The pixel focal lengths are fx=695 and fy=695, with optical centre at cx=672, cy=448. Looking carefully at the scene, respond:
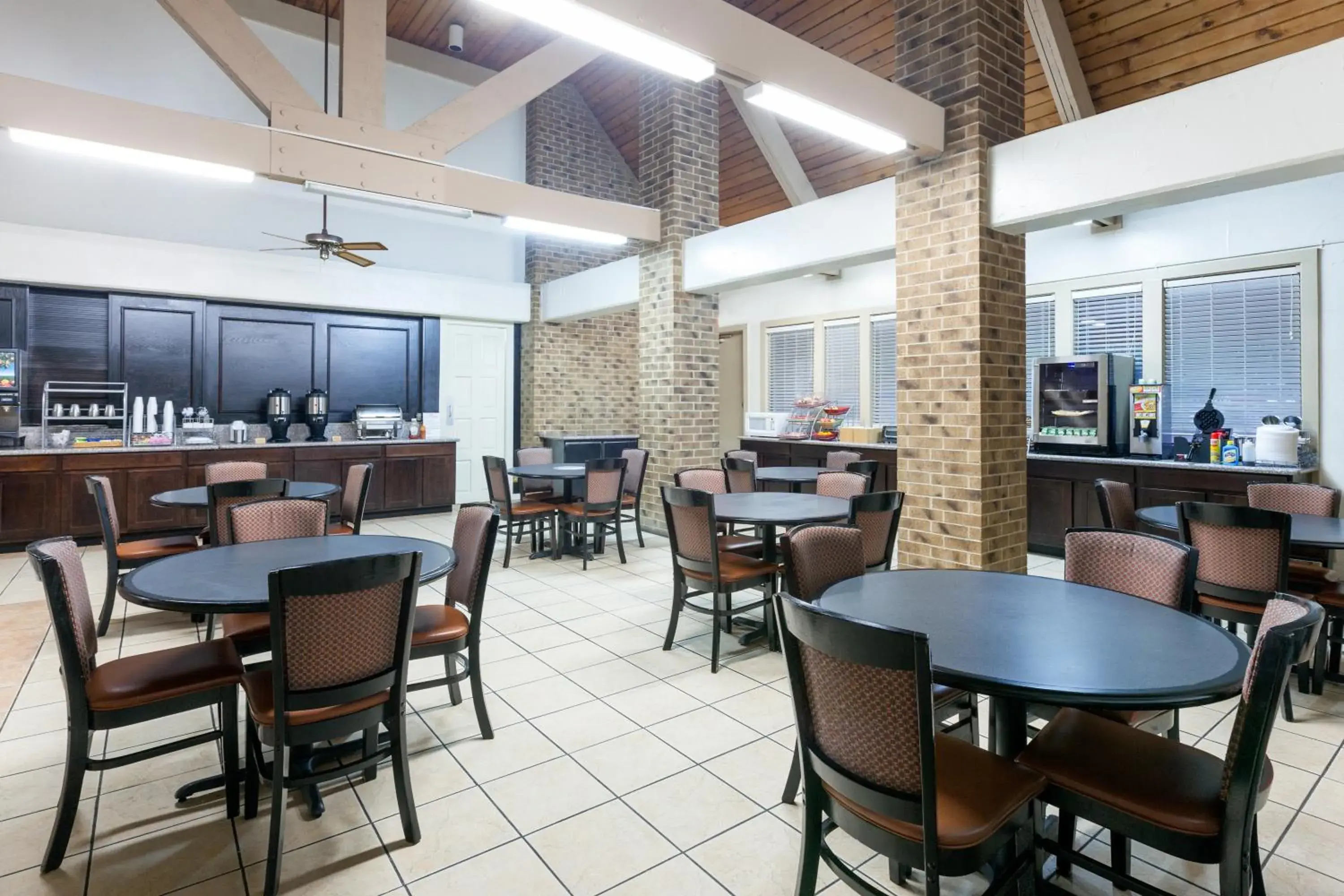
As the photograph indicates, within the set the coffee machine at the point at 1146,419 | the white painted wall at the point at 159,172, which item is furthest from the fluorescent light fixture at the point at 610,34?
the white painted wall at the point at 159,172

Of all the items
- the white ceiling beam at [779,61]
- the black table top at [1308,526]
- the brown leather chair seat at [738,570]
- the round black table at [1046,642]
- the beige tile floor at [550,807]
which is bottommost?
the beige tile floor at [550,807]

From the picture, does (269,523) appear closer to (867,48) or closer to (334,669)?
(334,669)

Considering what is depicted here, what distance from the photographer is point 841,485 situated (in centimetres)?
487

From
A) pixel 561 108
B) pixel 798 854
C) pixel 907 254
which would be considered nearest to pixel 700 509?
pixel 798 854

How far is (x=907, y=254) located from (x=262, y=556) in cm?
421

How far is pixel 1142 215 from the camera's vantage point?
242 inches

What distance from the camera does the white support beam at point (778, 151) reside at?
7621 millimetres

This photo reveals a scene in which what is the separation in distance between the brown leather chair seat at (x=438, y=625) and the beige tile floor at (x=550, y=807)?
1.55ft

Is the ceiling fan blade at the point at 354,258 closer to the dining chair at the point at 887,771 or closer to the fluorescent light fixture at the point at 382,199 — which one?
the fluorescent light fixture at the point at 382,199

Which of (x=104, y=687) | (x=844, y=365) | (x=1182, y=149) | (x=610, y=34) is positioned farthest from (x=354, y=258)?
(x=1182, y=149)

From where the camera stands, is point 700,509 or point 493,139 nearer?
point 700,509

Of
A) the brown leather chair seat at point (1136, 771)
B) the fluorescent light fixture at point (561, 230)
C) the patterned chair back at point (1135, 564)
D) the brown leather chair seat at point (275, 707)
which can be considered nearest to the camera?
the brown leather chair seat at point (1136, 771)

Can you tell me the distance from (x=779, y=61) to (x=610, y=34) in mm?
1037

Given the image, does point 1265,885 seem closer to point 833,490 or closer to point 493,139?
point 833,490
